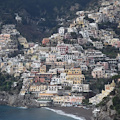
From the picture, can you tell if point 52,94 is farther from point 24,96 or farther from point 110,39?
point 110,39

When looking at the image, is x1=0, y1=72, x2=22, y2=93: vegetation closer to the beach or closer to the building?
the building

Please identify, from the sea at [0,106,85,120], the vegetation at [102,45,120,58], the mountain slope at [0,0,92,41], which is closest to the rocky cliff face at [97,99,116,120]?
the sea at [0,106,85,120]

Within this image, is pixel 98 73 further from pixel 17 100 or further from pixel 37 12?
pixel 37 12

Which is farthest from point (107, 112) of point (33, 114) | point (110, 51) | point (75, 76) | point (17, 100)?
point (110, 51)

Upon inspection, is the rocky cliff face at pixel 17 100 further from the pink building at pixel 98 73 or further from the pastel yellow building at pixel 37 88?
the pink building at pixel 98 73

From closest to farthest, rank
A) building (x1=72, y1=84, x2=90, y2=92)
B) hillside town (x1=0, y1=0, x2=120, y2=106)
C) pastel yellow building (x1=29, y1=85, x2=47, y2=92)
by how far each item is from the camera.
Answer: building (x1=72, y1=84, x2=90, y2=92)
hillside town (x1=0, y1=0, x2=120, y2=106)
pastel yellow building (x1=29, y1=85, x2=47, y2=92)

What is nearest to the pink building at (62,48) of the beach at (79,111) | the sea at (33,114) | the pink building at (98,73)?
the pink building at (98,73)
